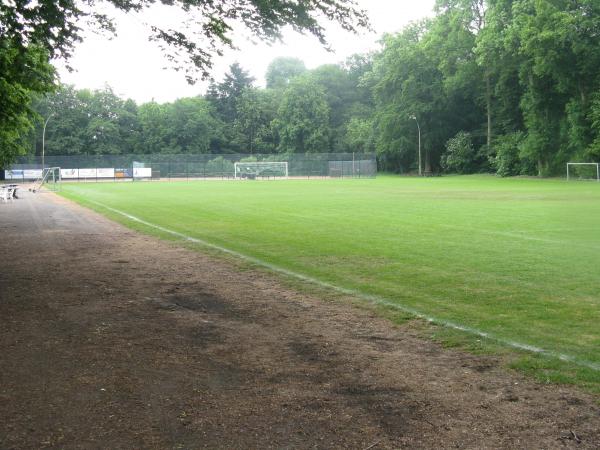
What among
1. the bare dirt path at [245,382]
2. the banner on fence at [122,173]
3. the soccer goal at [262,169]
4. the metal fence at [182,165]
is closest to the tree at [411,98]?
the metal fence at [182,165]

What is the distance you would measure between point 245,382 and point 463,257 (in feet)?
24.1

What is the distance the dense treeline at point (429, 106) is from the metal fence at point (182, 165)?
25.5ft

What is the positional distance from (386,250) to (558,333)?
6.27 meters

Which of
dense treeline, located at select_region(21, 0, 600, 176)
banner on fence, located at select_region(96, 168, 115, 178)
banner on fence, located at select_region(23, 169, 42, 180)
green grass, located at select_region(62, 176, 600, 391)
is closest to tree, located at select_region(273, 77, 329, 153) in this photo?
dense treeline, located at select_region(21, 0, 600, 176)

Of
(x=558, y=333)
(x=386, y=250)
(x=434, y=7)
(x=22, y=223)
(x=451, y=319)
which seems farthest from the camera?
(x=434, y=7)

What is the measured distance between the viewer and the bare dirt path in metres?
3.98

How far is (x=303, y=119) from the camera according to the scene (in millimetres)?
103938

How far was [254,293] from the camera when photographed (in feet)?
28.3

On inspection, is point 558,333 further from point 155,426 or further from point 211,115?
point 211,115

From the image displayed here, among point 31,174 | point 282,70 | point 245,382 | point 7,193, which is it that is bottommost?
point 245,382

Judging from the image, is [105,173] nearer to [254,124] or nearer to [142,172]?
[142,172]

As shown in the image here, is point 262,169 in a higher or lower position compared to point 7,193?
higher

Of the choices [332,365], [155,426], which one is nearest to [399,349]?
[332,365]

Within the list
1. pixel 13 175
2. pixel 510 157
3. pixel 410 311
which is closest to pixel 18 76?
pixel 410 311
